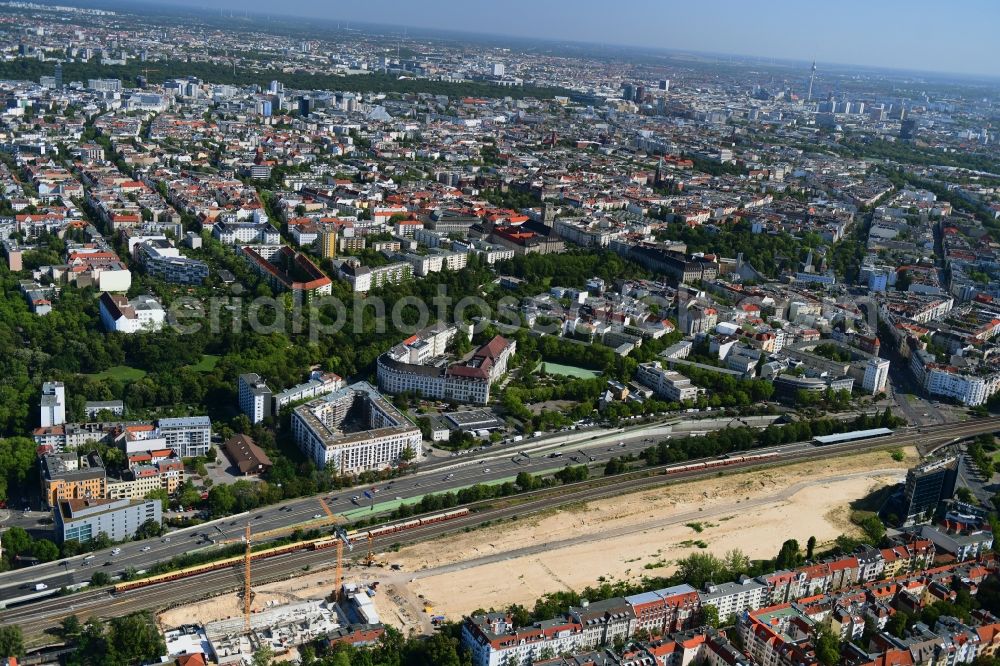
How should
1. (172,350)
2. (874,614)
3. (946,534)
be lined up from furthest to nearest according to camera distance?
1. (172,350)
2. (946,534)
3. (874,614)

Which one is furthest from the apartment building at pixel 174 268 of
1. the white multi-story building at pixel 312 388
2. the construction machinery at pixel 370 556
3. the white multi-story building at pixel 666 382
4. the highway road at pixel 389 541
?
the construction machinery at pixel 370 556

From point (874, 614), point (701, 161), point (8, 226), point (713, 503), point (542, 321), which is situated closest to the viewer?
point (874, 614)

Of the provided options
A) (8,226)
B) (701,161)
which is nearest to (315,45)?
(701,161)

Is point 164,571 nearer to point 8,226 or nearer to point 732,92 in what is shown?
point 8,226

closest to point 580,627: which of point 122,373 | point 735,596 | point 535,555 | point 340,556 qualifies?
point 735,596

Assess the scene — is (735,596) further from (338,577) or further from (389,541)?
(338,577)

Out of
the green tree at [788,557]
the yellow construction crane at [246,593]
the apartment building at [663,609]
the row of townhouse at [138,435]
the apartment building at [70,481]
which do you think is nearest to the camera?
the yellow construction crane at [246,593]

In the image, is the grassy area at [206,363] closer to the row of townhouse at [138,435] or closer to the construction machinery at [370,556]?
the row of townhouse at [138,435]
